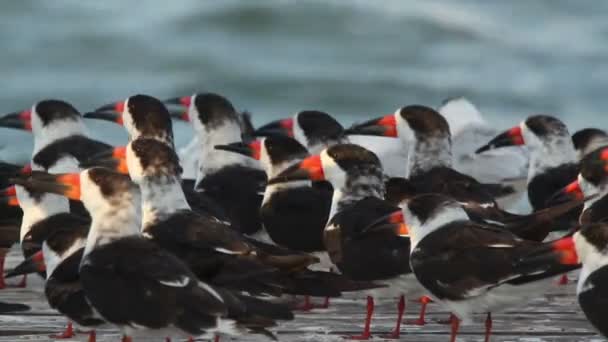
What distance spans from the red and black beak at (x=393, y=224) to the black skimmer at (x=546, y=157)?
279 cm

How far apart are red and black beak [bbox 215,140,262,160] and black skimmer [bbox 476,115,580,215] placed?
1806mm

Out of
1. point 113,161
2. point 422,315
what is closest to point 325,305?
point 422,315

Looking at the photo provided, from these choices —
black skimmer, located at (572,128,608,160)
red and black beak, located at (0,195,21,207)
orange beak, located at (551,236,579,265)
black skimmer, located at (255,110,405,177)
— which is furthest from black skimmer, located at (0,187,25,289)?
black skimmer, located at (572,128,608,160)

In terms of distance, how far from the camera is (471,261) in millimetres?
7500

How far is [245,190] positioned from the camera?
1095 centimetres

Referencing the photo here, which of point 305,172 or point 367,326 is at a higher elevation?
point 305,172

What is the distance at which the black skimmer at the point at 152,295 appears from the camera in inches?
271

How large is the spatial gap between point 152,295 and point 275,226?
2.93 metres

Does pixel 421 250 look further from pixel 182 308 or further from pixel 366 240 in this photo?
pixel 182 308

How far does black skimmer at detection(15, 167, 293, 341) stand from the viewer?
6883 mm

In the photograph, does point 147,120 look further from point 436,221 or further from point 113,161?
point 436,221

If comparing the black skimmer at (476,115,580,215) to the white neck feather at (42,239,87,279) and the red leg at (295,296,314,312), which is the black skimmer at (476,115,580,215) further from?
the white neck feather at (42,239,87,279)

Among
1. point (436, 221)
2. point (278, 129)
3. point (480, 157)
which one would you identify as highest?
point (436, 221)

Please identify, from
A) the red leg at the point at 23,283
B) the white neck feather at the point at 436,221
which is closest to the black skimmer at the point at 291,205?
the red leg at the point at 23,283
